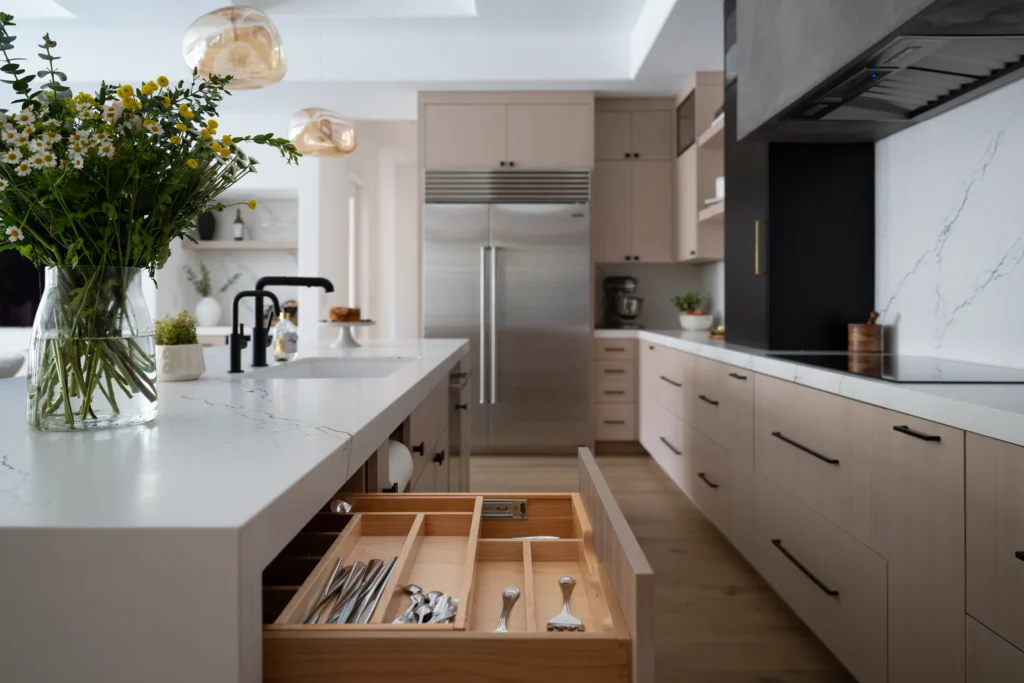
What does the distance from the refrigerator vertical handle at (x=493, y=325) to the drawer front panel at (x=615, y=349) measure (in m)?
0.70

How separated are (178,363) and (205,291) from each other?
5.00 metres

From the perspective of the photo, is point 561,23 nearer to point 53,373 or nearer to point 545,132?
point 545,132

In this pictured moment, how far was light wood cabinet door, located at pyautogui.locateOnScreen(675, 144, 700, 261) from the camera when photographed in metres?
4.65

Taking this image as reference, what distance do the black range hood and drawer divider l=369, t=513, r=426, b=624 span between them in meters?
1.47

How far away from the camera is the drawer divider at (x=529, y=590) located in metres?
0.76

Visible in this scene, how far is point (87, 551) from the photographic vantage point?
1.87 ft

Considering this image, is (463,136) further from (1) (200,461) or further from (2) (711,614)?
(1) (200,461)

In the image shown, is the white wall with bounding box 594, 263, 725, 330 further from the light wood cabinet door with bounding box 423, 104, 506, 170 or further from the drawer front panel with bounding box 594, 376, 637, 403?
the light wood cabinet door with bounding box 423, 104, 506, 170

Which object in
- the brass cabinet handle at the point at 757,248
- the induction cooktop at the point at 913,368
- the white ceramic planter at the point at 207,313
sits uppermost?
the brass cabinet handle at the point at 757,248

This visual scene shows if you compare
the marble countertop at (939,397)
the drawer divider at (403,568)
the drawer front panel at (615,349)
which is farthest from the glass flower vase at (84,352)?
the drawer front panel at (615,349)

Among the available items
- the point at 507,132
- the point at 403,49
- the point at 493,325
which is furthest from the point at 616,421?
the point at 403,49

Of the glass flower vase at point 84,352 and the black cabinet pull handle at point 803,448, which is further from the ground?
the glass flower vase at point 84,352

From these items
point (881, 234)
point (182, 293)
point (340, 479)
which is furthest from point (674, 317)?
point (340, 479)

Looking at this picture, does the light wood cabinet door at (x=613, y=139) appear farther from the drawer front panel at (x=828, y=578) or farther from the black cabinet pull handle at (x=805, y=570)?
the black cabinet pull handle at (x=805, y=570)
